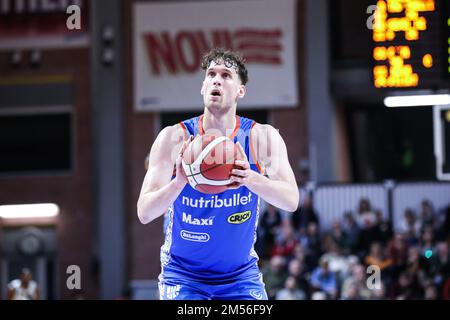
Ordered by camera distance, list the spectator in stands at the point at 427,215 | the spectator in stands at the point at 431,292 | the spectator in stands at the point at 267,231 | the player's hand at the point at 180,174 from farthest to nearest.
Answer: the spectator in stands at the point at 427,215, the spectator in stands at the point at 267,231, the spectator in stands at the point at 431,292, the player's hand at the point at 180,174

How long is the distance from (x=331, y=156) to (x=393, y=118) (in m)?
2.14

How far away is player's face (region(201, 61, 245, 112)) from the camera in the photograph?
22.0 feet

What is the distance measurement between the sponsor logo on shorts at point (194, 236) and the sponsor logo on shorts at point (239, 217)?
203 mm

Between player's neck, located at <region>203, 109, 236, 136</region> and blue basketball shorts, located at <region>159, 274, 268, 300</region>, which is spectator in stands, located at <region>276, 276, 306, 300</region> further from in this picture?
player's neck, located at <region>203, 109, 236, 136</region>

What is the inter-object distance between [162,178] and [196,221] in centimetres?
40

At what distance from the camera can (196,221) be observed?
22.1 feet

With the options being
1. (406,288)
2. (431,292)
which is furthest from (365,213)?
(431,292)

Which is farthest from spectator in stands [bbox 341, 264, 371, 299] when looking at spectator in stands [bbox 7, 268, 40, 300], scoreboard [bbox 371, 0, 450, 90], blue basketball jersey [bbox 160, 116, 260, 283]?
blue basketball jersey [bbox 160, 116, 260, 283]

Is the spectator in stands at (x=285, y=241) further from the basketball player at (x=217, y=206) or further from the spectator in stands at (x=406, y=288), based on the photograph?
the basketball player at (x=217, y=206)

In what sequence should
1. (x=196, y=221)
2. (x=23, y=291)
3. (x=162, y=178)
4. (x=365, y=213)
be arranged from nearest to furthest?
(x=162, y=178)
(x=196, y=221)
(x=23, y=291)
(x=365, y=213)

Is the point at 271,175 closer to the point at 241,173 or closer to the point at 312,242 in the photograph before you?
the point at 241,173

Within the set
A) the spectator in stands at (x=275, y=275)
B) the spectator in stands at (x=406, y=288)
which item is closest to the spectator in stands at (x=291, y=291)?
the spectator in stands at (x=275, y=275)

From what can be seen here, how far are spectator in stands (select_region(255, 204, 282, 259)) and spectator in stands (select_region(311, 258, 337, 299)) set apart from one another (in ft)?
5.85

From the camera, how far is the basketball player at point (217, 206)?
6.70 m
